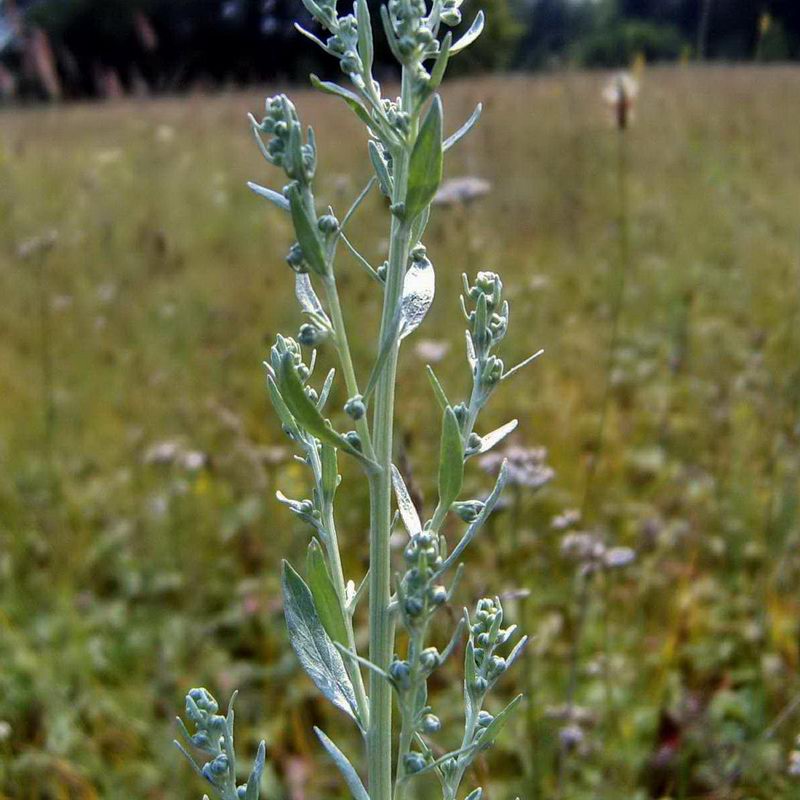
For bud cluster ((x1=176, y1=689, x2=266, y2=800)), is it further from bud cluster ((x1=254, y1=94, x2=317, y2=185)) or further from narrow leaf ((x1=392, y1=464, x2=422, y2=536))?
bud cluster ((x1=254, y1=94, x2=317, y2=185))

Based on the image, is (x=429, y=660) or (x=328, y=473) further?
(x=328, y=473)

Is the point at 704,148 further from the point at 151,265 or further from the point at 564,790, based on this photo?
the point at 564,790

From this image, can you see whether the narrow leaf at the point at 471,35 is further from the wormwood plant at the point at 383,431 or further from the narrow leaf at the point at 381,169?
the narrow leaf at the point at 381,169

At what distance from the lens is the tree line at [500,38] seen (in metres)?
3.77

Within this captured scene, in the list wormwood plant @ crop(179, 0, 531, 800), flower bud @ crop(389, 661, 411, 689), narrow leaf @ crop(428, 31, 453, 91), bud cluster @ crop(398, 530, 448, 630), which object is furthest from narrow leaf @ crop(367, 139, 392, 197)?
flower bud @ crop(389, 661, 411, 689)

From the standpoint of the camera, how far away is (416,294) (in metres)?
0.88

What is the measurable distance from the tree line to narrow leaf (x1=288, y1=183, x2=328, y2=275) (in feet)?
3.38

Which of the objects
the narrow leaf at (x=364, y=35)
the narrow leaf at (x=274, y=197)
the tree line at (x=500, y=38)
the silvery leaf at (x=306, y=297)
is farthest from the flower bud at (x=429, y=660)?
the tree line at (x=500, y=38)

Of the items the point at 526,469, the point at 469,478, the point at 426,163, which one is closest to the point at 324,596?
the point at 426,163

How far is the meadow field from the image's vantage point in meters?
1.98

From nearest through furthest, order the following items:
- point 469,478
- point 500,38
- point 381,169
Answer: point 381,169
point 469,478
point 500,38

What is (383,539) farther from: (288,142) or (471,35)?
(471,35)

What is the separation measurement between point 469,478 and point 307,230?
7.23 ft

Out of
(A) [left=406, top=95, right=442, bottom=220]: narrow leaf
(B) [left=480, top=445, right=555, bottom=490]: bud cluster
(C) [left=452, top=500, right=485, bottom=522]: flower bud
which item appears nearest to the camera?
(A) [left=406, top=95, right=442, bottom=220]: narrow leaf
